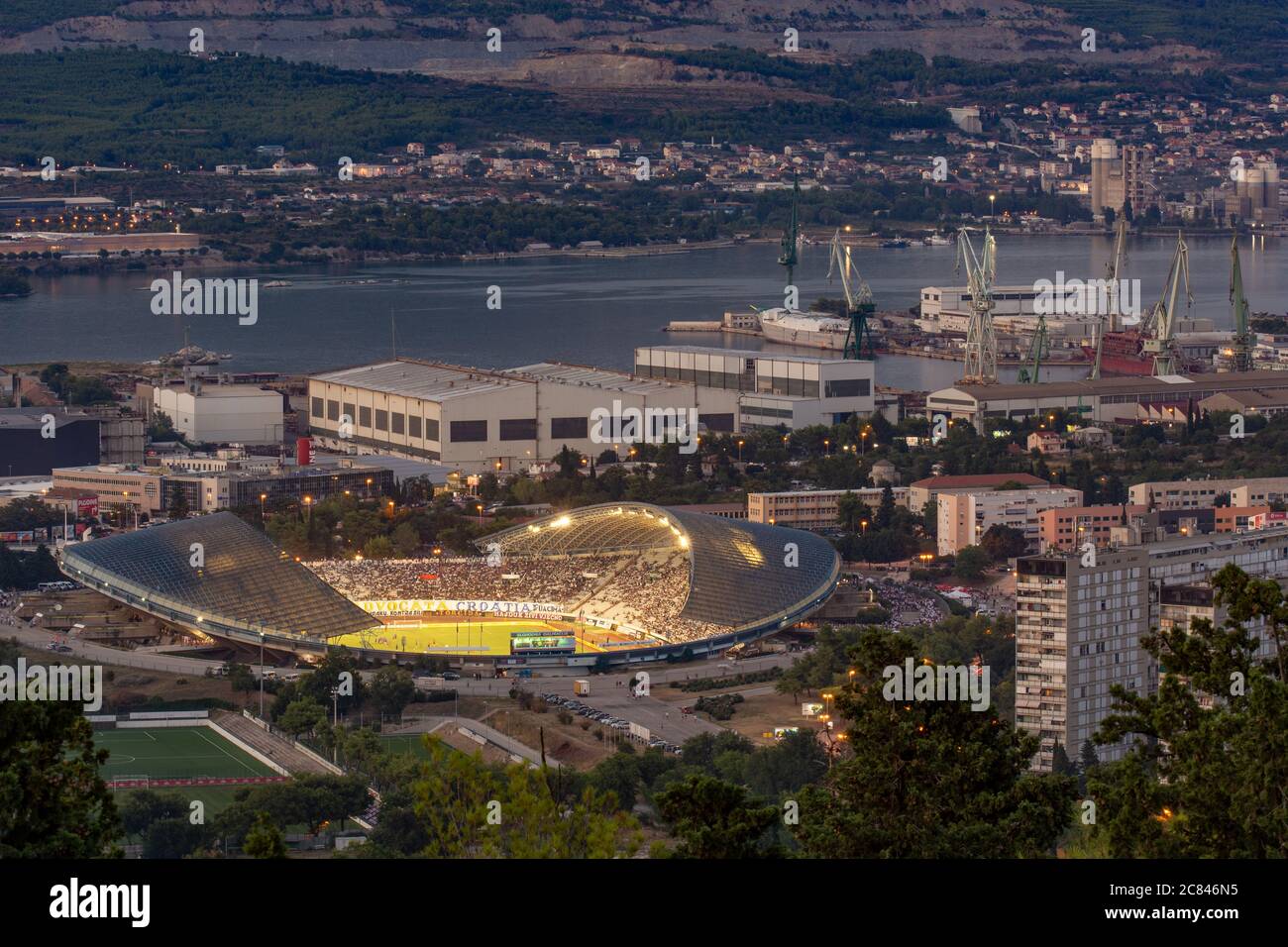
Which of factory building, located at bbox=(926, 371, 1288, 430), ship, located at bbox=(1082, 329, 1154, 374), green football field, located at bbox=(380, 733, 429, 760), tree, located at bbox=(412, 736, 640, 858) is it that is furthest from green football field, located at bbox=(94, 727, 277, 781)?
ship, located at bbox=(1082, 329, 1154, 374)

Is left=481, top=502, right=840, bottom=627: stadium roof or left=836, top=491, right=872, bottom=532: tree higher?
left=481, top=502, right=840, bottom=627: stadium roof

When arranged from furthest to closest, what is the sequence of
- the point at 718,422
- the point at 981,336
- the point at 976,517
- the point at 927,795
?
the point at 981,336 → the point at 718,422 → the point at 976,517 → the point at 927,795

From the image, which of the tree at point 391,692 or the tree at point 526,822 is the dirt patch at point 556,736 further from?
the tree at point 526,822

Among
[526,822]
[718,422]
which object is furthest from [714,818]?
[718,422]

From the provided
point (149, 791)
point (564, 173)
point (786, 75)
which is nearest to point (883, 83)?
point (786, 75)

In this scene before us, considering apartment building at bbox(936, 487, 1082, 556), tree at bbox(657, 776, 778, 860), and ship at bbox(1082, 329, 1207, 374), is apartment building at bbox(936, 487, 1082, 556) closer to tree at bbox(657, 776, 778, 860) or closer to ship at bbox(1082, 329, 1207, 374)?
tree at bbox(657, 776, 778, 860)

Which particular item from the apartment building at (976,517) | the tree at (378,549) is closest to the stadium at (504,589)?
the tree at (378,549)

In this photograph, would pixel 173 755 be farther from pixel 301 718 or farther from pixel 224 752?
pixel 301 718
